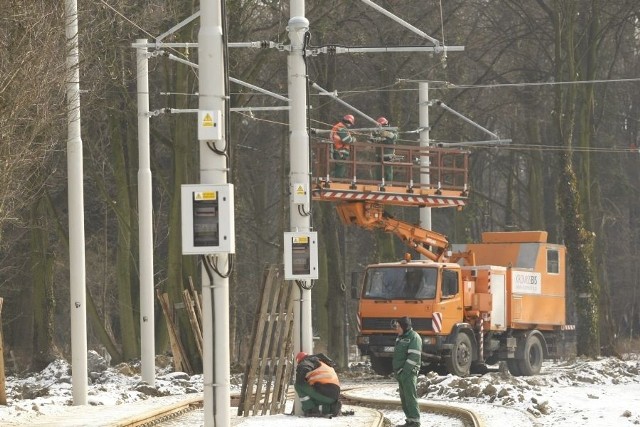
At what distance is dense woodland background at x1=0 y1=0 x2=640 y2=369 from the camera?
40.3 m

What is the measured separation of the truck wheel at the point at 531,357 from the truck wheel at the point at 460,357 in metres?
2.76

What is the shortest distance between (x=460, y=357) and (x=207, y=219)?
2045 centimetres

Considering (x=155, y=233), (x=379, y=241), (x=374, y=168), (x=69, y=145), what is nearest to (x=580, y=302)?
(x=379, y=241)

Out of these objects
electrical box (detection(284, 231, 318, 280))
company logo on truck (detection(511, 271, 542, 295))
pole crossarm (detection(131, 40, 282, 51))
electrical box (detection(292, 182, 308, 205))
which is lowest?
company logo on truck (detection(511, 271, 542, 295))

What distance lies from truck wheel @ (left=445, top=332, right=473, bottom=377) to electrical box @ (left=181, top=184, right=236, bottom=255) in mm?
19726

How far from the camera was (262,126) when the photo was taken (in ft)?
181

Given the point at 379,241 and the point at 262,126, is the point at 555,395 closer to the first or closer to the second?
the point at 379,241

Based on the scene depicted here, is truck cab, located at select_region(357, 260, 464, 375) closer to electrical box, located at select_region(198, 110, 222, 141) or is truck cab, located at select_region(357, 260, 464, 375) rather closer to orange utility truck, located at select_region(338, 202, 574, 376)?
orange utility truck, located at select_region(338, 202, 574, 376)

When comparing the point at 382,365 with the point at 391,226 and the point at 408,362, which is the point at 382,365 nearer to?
the point at 391,226

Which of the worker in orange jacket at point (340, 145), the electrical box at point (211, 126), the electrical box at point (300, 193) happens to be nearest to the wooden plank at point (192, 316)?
the worker in orange jacket at point (340, 145)

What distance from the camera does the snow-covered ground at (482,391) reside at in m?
24.3

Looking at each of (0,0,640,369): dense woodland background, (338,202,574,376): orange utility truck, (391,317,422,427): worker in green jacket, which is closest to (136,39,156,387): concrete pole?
(0,0,640,369): dense woodland background

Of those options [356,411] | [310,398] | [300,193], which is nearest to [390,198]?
[356,411]

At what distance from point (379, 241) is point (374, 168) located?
9.90 m
